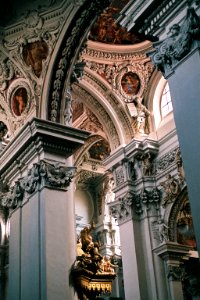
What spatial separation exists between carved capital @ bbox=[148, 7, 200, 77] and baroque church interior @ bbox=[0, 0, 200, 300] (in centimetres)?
1

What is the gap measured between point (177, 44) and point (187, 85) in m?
0.56

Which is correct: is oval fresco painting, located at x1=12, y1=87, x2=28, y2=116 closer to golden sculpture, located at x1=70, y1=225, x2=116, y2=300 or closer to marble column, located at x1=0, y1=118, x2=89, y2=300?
marble column, located at x1=0, y1=118, x2=89, y2=300

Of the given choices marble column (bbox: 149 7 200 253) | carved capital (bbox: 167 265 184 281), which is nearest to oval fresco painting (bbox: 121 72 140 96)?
carved capital (bbox: 167 265 184 281)

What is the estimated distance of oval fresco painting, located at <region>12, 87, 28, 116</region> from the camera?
31.4 ft

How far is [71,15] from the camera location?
8.73 metres

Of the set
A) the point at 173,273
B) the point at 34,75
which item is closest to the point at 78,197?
the point at 173,273

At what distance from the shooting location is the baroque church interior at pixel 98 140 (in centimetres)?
609

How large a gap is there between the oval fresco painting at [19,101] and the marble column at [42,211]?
812mm

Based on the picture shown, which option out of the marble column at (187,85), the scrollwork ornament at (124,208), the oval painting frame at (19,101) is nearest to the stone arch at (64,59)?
the oval painting frame at (19,101)

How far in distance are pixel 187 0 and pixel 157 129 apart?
25.6 ft

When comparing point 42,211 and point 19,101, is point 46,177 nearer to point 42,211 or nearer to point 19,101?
point 42,211

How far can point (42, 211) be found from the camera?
26.7 feet

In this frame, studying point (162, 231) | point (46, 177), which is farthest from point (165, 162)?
point (46, 177)

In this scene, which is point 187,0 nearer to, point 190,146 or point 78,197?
point 190,146
